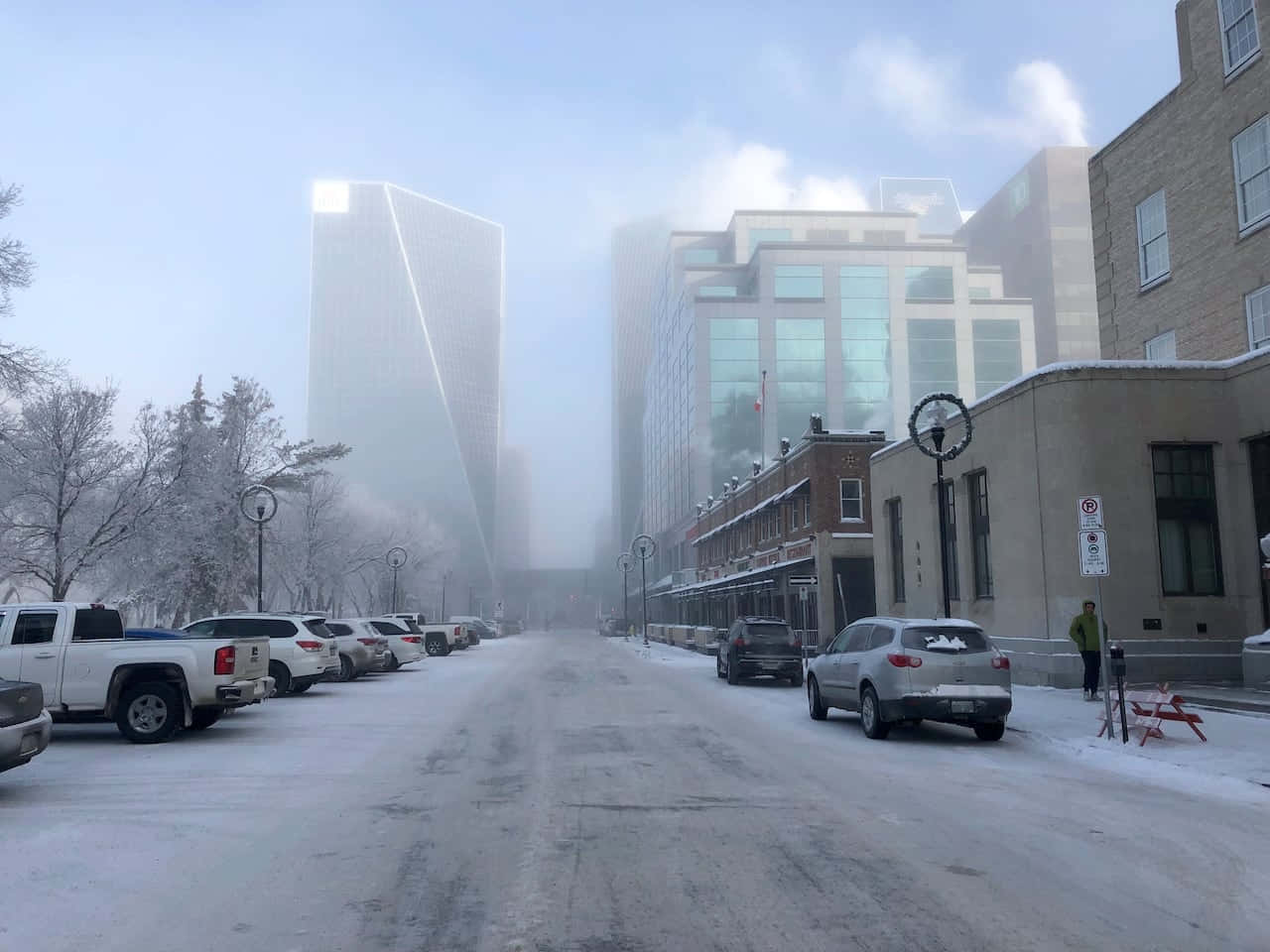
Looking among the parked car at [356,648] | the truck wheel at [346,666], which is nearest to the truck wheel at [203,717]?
the parked car at [356,648]

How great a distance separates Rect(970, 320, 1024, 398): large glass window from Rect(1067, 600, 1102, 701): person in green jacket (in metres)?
69.3

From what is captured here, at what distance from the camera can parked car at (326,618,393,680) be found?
25.5 metres

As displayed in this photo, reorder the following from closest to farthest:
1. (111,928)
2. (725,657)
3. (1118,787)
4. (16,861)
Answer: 1. (111,928)
2. (16,861)
3. (1118,787)
4. (725,657)

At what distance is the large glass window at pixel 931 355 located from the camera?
84.0 m

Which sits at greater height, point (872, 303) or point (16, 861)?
point (872, 303)

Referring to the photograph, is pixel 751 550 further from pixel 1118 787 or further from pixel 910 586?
pixel 1118 787

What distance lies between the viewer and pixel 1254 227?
23.6m

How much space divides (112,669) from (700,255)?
9819 cm

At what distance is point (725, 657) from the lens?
86.9 ft

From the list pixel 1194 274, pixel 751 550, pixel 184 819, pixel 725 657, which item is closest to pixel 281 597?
pixel 751 550

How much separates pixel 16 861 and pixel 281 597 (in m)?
85.9

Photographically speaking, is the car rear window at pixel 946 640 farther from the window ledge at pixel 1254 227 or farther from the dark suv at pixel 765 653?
the window ledge at pixel 1254 227

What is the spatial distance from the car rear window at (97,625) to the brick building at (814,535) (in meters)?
22.8

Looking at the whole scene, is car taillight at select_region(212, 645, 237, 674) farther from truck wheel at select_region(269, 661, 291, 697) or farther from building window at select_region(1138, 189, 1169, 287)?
building window at select_region(1138, 189, 1169, 287)
